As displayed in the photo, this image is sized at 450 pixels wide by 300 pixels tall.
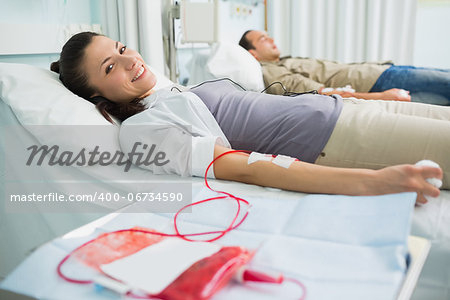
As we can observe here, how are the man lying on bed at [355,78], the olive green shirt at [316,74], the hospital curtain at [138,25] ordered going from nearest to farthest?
the hospital curtain at [138,25], the man lying on bed at [355,78], the olive green shirt at [316,74]

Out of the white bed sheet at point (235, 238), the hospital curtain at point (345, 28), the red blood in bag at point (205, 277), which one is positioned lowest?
the white bed sheet at point (235, 238)

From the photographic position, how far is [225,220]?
32.1 inches

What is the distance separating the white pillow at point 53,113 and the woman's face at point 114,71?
131 mm

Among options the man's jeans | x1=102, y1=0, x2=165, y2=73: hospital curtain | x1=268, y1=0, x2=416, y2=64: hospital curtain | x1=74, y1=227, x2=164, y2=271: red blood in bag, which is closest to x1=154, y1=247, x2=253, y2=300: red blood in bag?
x1=74, y1=227, x2=164, y2=271: red blood in bag

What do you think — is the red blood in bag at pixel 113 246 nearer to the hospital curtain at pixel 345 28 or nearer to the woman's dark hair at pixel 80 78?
the woman's dark hair at pixel 80 78

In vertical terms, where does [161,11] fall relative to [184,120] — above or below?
above

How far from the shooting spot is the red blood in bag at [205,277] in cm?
54

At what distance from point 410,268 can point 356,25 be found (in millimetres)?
3494

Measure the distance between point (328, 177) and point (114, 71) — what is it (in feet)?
2.99

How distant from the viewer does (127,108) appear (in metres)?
1.48

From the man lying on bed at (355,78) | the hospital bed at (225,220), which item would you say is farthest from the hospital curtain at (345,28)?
the hospital bed at (225,220)

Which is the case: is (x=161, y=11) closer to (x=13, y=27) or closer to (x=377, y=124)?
(x=13, y=27)

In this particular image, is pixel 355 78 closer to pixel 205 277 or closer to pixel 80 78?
pixel 80 78

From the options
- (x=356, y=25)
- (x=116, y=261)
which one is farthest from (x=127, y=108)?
(x=356, y=25)
